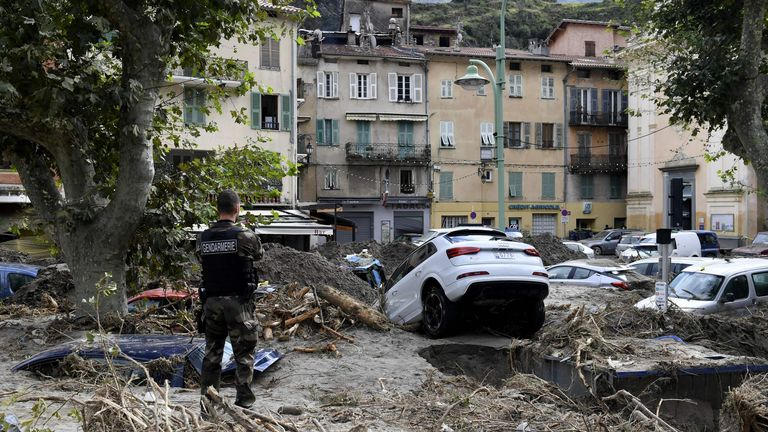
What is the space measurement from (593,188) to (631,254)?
969 inches

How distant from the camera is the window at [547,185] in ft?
172

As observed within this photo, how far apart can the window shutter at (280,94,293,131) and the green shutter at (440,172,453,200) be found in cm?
1587

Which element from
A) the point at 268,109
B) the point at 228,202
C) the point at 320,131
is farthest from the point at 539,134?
the point at 228,202

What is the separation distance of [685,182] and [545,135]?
33.7 feet

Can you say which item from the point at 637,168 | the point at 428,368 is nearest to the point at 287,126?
the point at 637,168

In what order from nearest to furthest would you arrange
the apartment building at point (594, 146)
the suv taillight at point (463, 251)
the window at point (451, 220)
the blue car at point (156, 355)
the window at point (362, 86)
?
the blue car at point (156, 355) → the suv taillight at point (463, 251) → the window at point (362, 86) → the window at point (451, 220) → the apartment building at point (594, 146)

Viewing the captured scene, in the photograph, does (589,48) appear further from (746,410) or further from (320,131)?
(746,410)

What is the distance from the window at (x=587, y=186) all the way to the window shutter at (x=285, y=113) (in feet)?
81.5

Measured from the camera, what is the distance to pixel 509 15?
297ft

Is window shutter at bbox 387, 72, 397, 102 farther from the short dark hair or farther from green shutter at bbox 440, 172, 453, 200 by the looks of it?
the short dark hair

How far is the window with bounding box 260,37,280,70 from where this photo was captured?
37.2 m

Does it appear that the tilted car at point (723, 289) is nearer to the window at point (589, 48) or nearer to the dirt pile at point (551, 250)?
the dirt pile at point (551, 250)

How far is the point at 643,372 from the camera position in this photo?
7.32 m

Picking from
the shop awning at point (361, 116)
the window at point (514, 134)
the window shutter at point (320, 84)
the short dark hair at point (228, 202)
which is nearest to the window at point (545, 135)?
the window at point (514, 134)
